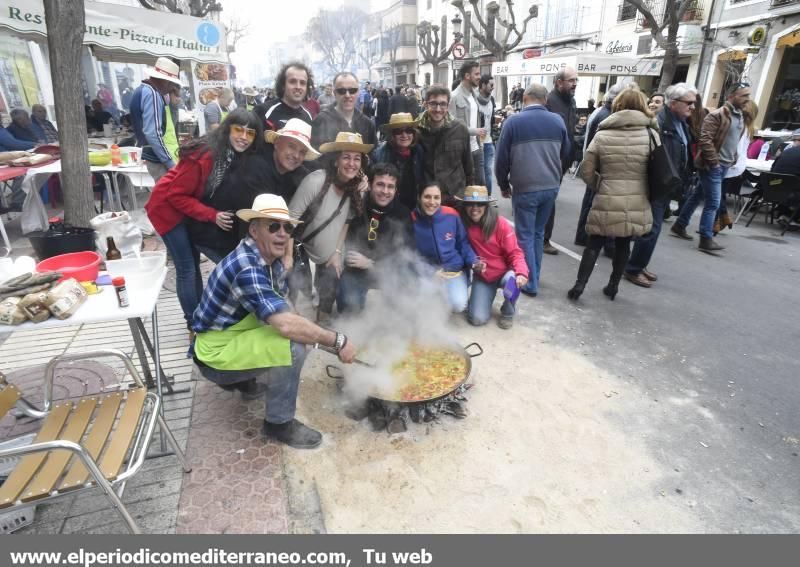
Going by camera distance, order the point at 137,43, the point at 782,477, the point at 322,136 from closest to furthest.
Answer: the point at 782,477 < the point at 322,136 < the point at 137,43

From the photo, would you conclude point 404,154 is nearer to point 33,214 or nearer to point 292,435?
point 292,435

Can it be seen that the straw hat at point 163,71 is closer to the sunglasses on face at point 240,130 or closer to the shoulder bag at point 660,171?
the sunglasses on face at point 240,130

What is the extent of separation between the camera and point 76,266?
272 cm

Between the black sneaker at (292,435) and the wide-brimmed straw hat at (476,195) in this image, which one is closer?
the black sneaker at (292,435)

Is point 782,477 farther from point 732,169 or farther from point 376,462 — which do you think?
point 732,169

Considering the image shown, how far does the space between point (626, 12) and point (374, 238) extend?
21.3m

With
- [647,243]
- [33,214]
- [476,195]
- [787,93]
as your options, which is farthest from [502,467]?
[787,93]

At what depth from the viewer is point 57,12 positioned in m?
4.07

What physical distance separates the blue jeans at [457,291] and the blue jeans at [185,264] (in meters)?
2.14

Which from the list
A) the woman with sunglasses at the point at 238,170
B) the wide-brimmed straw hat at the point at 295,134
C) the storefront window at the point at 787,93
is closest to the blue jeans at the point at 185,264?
the woman with sunglasses at the point at 238,170

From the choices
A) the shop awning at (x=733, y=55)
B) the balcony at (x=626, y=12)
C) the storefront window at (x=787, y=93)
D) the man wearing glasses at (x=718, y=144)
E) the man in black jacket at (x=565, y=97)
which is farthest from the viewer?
the balcony at (x=626, y=12)

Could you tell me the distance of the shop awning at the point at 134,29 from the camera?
6059 millimetres
